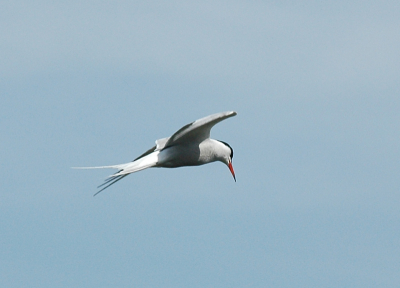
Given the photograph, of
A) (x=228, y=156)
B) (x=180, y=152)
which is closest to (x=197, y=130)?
(x=180, y=152)

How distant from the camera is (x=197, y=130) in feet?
49.3

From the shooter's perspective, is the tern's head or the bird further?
the tern's head

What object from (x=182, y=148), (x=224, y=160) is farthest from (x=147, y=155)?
(x=224, y=160)

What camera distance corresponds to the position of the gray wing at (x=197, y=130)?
1387 centimetres

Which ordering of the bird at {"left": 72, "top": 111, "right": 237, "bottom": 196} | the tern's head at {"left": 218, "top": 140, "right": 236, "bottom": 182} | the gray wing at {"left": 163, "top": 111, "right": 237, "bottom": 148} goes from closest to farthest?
1. the gray wing at {"left": 163, "top": 111, "right": 237, "bottom": 148}
2. the bird at {"left": 72, "top": 111, "right": 237, "bottom": 196}
3. the tern's head at {"left": 218, "top": 140, "right": 236, "bottom": 182}

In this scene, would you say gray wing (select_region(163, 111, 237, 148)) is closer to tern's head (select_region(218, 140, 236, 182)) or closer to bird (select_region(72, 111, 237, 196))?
bird (select_region(72, 111, 237, 196))

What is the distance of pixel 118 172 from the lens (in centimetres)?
1497

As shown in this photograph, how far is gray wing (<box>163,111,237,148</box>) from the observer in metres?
13.9

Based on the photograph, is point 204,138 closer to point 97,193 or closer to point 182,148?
point 182,148

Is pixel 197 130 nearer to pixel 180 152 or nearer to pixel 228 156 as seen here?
pixel 180 152

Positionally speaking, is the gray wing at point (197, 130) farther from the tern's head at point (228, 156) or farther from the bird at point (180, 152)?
the tern's head at point (228, 156)

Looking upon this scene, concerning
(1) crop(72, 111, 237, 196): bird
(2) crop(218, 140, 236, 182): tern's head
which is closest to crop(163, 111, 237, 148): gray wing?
(1) crop(72, 111, 237, 196): bird

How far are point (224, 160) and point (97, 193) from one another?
12.9 feet

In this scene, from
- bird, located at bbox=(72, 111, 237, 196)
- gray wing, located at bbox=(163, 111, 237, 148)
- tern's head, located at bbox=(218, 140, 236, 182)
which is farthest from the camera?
tern's head, located at bbox=(218, 140, 236, 182)
